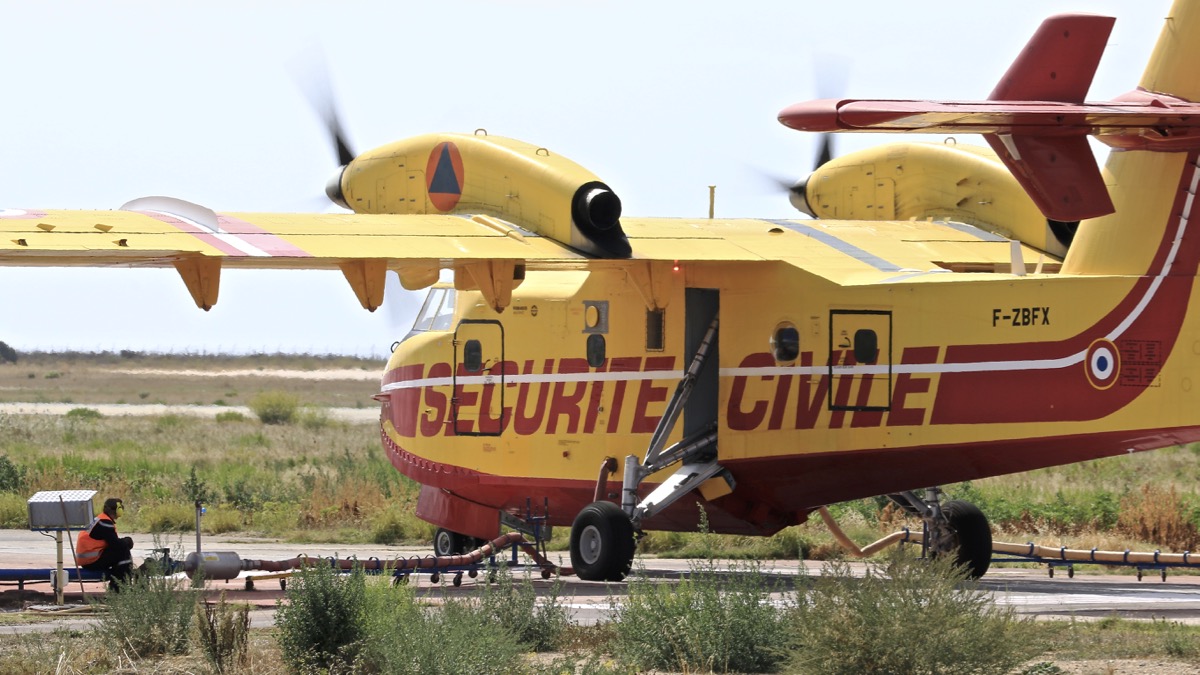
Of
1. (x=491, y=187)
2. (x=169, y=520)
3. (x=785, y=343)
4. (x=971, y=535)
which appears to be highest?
(x=491, y=187)

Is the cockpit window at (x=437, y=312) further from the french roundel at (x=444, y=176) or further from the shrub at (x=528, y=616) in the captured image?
the shrub at (x=528, y=616)

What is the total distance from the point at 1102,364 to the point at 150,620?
8009 millimetres

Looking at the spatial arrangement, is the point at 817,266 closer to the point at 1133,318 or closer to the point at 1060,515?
the point at 1133,318

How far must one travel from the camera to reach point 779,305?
16.5 meters

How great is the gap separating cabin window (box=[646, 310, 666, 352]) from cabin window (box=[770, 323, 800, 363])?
1351 mm

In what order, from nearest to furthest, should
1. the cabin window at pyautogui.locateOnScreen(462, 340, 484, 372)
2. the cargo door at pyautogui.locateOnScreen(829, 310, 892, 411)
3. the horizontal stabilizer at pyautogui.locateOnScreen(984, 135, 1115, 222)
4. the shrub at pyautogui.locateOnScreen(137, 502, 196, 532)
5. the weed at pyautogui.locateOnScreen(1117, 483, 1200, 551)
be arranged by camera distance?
Answer: the horizontal stabilizer at pyautogui.locateOnScreen(984, 135, 1115, 222) → the cargo door at pyautogui.locateOnScreen(829, 310, 892, 411) → the cabin window at pyautogui.locateOnScreen(462, 340, 484, 372) → the weed at pyautogui.locateOnScreen(1117, 483, 1200, 551) → the shrub at pyautogui.locateOnScreen(137, 502, 196, 532)

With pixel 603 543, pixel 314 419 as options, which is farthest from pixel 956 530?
pixel 314 419

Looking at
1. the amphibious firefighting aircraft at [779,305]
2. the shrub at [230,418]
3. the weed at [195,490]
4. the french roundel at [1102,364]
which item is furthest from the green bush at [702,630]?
the shrub at [230,418]

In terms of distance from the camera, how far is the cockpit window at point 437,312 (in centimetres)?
1948

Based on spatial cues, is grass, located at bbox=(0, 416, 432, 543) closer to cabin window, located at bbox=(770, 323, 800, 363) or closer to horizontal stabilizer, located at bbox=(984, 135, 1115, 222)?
cabin window, located at bbox=(770, 323, 800, 363)

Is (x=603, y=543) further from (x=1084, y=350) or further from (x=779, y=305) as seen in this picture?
(x=1084, y=350)

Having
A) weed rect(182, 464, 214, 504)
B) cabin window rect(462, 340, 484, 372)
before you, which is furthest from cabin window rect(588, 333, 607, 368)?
weed rect(182, 464, 214, 504)

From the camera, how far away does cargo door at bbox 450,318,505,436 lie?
18750 mm

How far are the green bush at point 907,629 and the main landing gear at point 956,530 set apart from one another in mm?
7551
